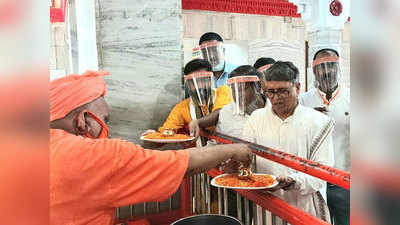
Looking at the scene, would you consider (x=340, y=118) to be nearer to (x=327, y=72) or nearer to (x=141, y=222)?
(x=327, y=72)

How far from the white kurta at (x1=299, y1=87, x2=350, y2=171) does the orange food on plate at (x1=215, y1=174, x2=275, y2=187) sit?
108 centimetres

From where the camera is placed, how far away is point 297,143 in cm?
197

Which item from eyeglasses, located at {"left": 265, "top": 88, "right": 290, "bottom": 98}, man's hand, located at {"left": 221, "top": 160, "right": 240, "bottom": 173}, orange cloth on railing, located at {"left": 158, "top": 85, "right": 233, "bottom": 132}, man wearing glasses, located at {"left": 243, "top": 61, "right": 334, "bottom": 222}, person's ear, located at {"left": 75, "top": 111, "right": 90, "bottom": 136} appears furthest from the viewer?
orange cloth on railing, located at {"left": 158, "top": 85, "right": 233, "bottom": 132}

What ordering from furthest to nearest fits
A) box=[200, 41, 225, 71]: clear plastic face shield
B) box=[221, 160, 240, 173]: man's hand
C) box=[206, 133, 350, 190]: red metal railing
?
box=[200, 41, 225, 71]: clear plastic face shield < box=[221, 160, 240, 173]: man's hand < box=[206, 133, 350, 190]: red metal railing

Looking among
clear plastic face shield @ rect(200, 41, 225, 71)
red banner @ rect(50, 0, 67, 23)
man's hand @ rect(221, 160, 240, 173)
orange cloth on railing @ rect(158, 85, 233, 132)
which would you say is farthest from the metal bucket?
red banner @ rect(50, 0, 67, 23)

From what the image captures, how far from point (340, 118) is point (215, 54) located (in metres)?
1.36

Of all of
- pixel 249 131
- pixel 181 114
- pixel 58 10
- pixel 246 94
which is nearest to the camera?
pixel 249 131

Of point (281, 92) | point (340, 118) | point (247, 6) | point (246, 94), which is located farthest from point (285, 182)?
point (247, 6)

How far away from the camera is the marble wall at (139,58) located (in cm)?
299

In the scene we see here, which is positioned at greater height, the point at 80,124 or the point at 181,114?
the point at 80,124

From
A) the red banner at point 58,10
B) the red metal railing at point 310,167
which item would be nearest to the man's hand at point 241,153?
the red metal railing at point 310,167

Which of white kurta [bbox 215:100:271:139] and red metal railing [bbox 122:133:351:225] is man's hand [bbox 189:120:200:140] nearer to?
white kurta [bbox 215:100:271:139]

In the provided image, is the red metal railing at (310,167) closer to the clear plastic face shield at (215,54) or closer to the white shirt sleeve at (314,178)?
the white shirt sleeve at (314,178)

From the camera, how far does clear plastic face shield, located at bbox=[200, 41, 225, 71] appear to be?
132 inches
